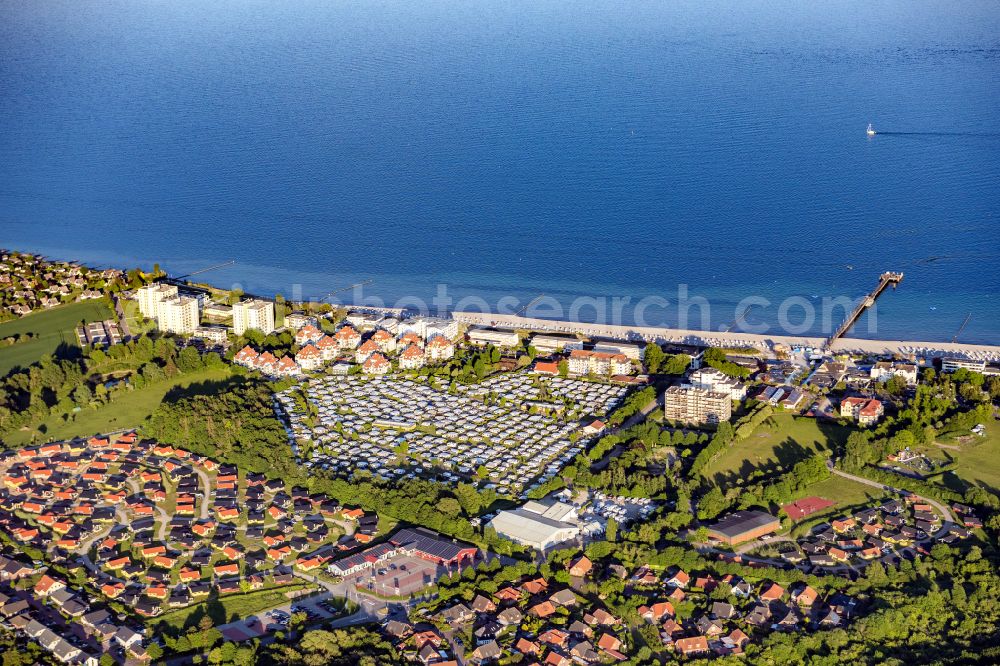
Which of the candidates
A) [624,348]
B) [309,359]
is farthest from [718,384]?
[309,359]

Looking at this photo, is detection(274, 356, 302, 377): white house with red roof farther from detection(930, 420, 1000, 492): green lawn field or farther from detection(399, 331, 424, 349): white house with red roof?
detection(930, 420, 1000, 492): green lawn field

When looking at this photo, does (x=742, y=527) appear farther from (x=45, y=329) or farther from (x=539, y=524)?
(x=45, y=329)

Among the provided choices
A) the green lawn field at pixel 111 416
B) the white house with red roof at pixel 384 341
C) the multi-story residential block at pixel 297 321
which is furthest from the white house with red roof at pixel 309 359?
the multi-story residential block at pixel 297 321

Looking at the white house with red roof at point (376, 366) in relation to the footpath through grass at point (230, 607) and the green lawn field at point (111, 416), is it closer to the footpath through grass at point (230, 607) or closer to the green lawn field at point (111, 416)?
the green lawn field at point (111, 416)

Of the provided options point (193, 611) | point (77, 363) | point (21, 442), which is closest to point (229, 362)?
point (77, 363)

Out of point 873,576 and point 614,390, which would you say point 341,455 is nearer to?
point 614,390

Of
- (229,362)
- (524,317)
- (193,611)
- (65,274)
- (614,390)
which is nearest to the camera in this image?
(193,611)
